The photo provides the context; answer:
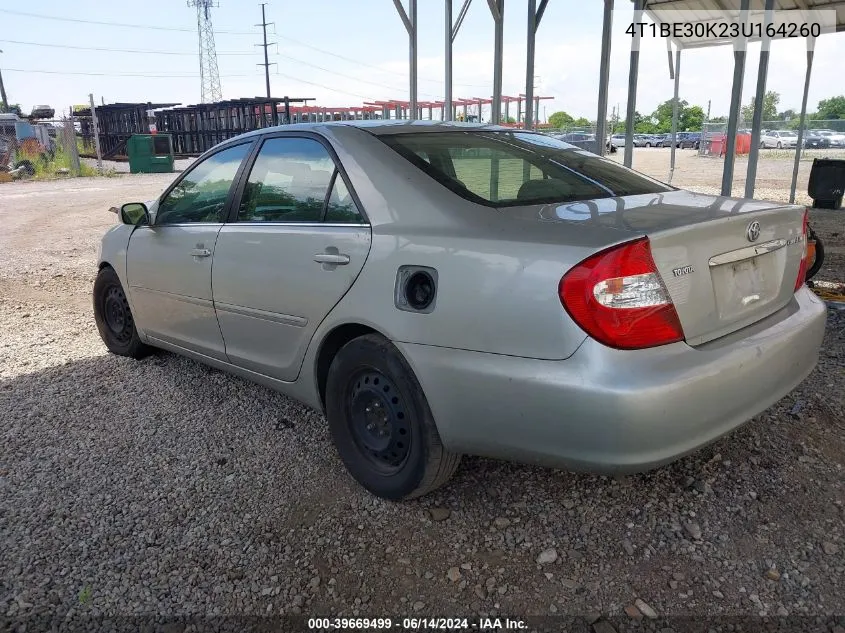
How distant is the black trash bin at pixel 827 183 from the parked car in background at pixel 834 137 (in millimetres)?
7195

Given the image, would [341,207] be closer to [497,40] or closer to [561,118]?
[497,40]

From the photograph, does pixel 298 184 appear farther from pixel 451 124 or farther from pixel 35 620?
pixel 35 620

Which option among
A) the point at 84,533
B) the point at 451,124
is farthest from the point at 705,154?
the point at 84,533

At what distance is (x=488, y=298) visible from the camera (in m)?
2.17

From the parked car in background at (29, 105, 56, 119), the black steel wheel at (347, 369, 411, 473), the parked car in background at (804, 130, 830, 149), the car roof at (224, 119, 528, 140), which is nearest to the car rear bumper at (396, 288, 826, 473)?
the black steel wheel at (347, 369, 411, 473)

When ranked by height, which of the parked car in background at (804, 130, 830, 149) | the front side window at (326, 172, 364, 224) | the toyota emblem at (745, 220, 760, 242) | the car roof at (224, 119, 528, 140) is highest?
the parked car in background at (804, 130, 830, 149)

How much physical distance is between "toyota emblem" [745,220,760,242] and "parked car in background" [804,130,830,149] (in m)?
19.7

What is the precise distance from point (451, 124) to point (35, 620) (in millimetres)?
2706

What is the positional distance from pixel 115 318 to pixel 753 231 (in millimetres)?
4066

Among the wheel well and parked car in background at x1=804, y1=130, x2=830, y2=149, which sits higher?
parked car in background at x1=804, y1=130, x2=830, y2=149

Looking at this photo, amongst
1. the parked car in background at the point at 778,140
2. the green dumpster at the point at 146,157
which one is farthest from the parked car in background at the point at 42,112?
the parked car in background at the point at 778,140

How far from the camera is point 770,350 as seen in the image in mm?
2346

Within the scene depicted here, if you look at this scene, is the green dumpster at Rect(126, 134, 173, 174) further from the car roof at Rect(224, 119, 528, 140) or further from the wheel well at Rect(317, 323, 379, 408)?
the wheel well at Rect(317, 323, 379, 408)

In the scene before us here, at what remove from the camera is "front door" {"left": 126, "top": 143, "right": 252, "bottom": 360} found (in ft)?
11.4
